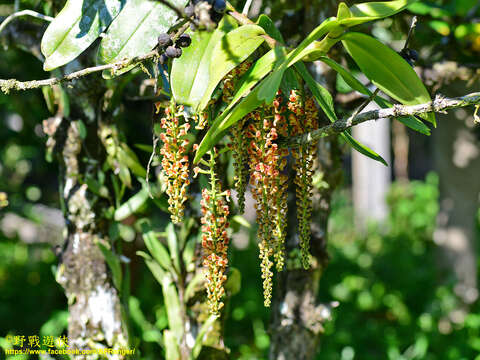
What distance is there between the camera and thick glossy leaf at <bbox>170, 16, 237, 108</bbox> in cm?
61

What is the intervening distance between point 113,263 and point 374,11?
0.71 m

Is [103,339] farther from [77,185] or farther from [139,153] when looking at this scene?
[139,153]

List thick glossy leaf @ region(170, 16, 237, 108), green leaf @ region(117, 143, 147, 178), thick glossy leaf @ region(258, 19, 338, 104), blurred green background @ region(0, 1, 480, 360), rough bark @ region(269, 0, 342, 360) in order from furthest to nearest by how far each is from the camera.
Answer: blurred green background @ region(0, 1, 480, 360)
rough bark @ region(269, 0, 342, 360)
green leaf @ region(117, 143, 147, 178)
thick glossy leaf @ region(170, 16, 237, 108)
thick glossy leaf @ region(258, 19, 338, 104)

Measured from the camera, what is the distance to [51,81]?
620 mm

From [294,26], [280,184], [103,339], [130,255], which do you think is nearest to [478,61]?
[294,26]

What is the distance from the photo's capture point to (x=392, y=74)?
593 mm

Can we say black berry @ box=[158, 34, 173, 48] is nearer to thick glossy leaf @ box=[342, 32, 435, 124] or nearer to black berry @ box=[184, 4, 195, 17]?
black berry @ box=[184, 4, 195, 17]

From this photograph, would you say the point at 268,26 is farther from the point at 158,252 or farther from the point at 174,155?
the point at 158,252

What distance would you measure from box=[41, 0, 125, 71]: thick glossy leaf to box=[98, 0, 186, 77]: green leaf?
3cm

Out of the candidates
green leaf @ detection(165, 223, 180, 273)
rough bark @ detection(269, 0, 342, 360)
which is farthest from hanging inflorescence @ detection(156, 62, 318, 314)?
rough bark @ detection(269, 0, 342, 360)

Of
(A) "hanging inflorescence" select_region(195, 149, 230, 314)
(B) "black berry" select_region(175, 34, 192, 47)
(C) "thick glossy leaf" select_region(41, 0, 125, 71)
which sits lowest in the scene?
(A) "hanging inflorescence" select_region(195, 149, 230, 314)

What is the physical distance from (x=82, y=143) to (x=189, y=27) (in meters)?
0.46

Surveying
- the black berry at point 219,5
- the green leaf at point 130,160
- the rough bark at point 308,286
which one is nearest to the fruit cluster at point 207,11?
the black berry at point 219,5

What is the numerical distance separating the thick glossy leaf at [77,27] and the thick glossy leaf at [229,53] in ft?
0.60
